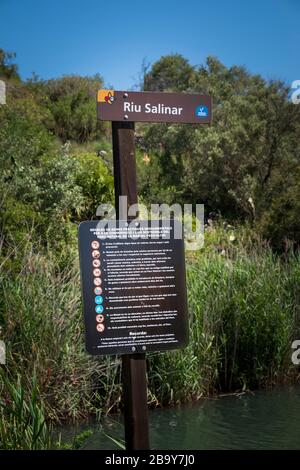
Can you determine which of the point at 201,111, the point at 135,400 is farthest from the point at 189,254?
the point at 135,400

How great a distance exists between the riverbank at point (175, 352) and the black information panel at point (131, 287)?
168 centimetres

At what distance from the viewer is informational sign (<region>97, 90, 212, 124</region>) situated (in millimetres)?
4516

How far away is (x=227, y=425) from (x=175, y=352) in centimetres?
110

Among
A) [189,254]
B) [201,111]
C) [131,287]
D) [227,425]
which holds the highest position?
[201,111]

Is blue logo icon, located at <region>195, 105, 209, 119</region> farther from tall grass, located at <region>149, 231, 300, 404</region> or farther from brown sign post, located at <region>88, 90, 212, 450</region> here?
tall grass, located at <region>149, 231, 300, 404</region>

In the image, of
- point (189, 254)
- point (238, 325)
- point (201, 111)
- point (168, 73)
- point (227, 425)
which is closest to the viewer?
point (201, 111)

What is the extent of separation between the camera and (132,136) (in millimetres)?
4590

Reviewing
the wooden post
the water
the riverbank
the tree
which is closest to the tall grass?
the riverbank

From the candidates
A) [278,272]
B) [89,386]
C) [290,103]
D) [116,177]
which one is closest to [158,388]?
[89,386]

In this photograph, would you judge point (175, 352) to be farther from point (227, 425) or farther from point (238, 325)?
point (238, 325)

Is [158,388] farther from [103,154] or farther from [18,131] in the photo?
[103,154]

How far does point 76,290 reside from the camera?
8.29 meters

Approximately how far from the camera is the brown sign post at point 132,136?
434 cm

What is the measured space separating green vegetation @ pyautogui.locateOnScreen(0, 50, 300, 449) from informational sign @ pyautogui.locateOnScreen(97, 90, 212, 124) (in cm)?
189
